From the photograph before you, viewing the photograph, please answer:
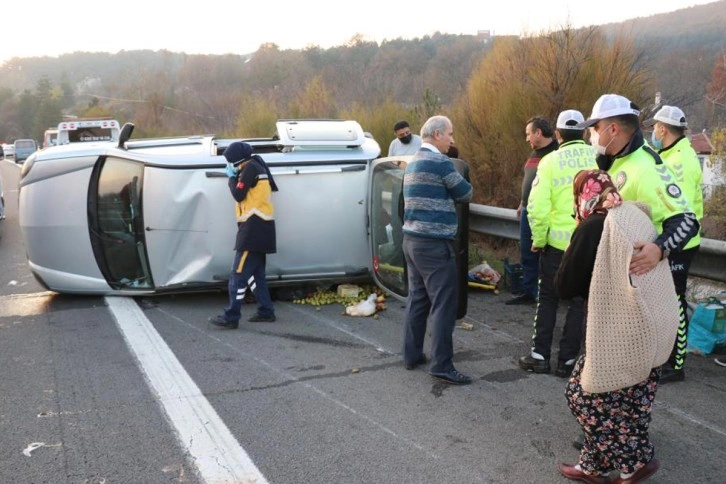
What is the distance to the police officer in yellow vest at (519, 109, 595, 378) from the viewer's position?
4805 mm

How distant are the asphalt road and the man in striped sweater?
0.98 feet

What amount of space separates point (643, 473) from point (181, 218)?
509 cm

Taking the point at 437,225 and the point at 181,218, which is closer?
the point at 437,225

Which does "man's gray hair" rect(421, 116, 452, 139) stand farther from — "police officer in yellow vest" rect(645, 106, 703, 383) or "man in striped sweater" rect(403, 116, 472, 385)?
"police officer in yellow vest" rect(645, 106, 703, 383)

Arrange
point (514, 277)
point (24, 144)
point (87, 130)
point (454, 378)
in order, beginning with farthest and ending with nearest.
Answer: point (24, 144)
point (87, 130)
point (514, 277)
point (454, 378)

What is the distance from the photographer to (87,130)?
870 inches

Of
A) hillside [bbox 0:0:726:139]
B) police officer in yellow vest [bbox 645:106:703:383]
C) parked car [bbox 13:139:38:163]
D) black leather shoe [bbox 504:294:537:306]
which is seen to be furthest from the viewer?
parked car [bbox 13:139:38:163]

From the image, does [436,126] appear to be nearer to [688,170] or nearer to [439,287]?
[439,287]

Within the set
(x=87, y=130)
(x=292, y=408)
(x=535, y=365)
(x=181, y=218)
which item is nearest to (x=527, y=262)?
(x=535, y=365)

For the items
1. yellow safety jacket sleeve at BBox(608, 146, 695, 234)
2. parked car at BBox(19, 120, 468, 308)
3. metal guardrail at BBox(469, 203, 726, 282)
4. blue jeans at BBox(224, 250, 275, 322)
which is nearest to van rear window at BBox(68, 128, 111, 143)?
parked car at BBox(19, 120, 468, 308)

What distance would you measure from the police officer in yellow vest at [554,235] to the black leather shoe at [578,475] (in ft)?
4.70

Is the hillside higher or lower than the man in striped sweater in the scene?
higher

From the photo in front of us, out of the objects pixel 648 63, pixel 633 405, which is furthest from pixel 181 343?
pixel 648 63

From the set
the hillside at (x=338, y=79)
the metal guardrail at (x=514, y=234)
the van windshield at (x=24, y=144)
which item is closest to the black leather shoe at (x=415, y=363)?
the metal guardrail at (x=514, y=234)
